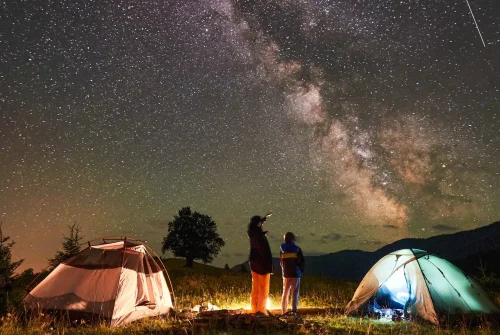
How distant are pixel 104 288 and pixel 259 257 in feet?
12.4

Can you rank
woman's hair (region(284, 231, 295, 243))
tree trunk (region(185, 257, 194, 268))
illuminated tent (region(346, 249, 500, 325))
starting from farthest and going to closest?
tree trunk (region(185, 257, 194, 268)) < woman's hair (region(284, 231, 295, 243)) < illuminated tent (region(346, 249, 500, 325))

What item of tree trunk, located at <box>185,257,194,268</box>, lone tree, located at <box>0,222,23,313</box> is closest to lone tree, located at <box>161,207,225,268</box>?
tree trunk, located at <box>185,257,194,268</box>

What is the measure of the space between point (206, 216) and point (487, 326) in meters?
50.2

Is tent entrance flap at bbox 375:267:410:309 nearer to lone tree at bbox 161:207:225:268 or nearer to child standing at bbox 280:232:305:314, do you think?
child standing at bbox 280:232:305:314

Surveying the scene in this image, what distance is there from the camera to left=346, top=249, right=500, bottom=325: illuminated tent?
12188 mm

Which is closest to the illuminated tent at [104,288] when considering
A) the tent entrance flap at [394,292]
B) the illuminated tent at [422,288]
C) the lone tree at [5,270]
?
the lone tree at [5,270]

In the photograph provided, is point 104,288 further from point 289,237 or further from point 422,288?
point 422,288

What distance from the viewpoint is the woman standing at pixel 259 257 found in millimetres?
11547

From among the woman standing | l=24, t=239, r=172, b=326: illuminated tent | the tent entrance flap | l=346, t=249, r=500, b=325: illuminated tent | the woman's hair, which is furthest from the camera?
the tent entrance flap

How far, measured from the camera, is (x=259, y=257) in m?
11.6

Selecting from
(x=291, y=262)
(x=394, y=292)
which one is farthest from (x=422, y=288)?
(x=291, y=262)

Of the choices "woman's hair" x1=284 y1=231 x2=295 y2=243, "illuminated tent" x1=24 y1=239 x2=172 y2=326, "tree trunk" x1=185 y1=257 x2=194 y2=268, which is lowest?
"illuminated tent" x1=24 y1=239 x2=172 y2=326

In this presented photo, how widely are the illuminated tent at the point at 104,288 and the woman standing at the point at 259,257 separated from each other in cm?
262

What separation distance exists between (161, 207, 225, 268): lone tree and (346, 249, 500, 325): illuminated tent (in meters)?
45.0
